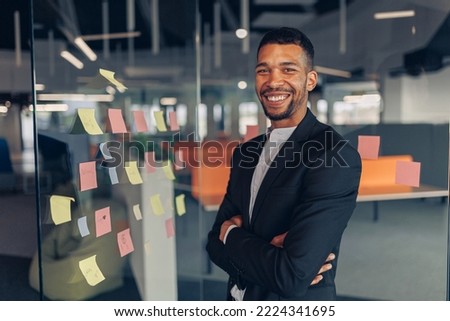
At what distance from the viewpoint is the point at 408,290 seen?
3.04m

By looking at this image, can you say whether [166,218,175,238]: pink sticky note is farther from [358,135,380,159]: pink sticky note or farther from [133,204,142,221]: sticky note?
[358,135,380,159]: pink sticky note

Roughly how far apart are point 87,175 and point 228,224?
71cm

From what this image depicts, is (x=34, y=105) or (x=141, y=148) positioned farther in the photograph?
(x=141, y=148)

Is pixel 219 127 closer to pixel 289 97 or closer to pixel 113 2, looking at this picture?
pixel 113 2

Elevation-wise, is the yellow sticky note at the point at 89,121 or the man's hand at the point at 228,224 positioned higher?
the yellow sticky note at the point at 89,121

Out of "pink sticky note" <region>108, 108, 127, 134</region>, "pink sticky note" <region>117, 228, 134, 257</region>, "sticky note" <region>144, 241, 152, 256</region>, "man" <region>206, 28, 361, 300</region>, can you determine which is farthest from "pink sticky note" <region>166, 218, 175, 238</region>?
"man" <region>206, 28, 361, 300</region>

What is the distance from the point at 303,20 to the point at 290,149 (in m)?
7.09

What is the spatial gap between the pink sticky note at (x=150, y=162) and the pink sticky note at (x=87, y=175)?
71cm

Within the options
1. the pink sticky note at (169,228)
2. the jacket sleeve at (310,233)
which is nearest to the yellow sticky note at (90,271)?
the pink sticky note at (169,228)

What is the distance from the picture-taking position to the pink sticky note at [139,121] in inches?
78.5

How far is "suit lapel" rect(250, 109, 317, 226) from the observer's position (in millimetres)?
1143

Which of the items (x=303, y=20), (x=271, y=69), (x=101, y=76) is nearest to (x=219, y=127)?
(x=303, y=20)

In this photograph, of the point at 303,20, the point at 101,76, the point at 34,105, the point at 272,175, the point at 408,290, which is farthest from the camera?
the point at 303,20

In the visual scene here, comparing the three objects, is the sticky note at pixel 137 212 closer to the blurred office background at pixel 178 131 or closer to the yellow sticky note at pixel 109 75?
the blurred office background at pixel 178 131
